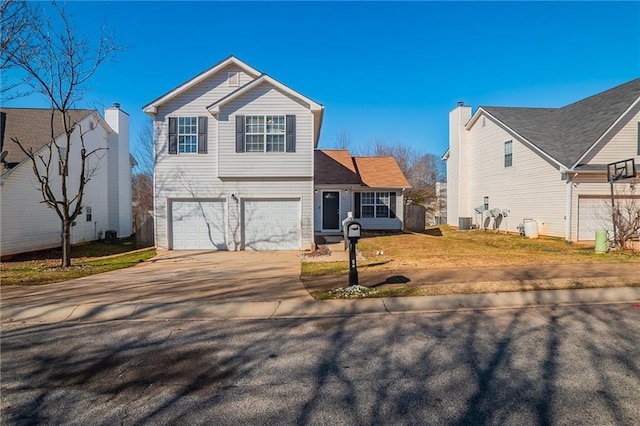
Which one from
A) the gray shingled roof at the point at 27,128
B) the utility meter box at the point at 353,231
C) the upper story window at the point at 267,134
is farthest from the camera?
the gray shingled roof at the point at 27,128

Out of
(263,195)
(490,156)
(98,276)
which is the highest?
(490,156)

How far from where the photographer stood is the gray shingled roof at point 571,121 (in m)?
16.0

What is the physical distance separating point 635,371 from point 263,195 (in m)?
12.2

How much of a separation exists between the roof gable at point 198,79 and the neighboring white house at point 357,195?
7421mm

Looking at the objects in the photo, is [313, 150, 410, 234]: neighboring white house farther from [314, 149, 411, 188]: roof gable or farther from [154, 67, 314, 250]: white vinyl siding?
[154, 67, 314, 250]: white vinyl siding

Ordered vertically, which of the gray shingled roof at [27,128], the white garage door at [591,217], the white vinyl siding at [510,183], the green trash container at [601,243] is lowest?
the green trash container at [601,243]

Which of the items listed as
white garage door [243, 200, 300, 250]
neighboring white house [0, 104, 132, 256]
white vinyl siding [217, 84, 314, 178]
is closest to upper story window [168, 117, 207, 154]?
white vinyl siding [217, 84, 314, 178]

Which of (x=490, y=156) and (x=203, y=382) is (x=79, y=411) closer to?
(x=203, y=382)

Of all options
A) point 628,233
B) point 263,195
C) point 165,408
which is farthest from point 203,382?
point 628,233

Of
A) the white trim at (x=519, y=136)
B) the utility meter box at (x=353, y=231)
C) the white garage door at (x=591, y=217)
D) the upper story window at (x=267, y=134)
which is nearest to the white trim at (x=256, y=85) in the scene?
the upper story window at (x=267, y=134)

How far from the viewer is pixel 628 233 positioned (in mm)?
12500

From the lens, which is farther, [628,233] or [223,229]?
[223,229]

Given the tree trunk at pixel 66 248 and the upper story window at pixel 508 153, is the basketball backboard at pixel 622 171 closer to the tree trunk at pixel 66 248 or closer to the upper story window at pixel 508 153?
the upper story window at pixel 508 153

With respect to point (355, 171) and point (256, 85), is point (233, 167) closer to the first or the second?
point (256, 85)
